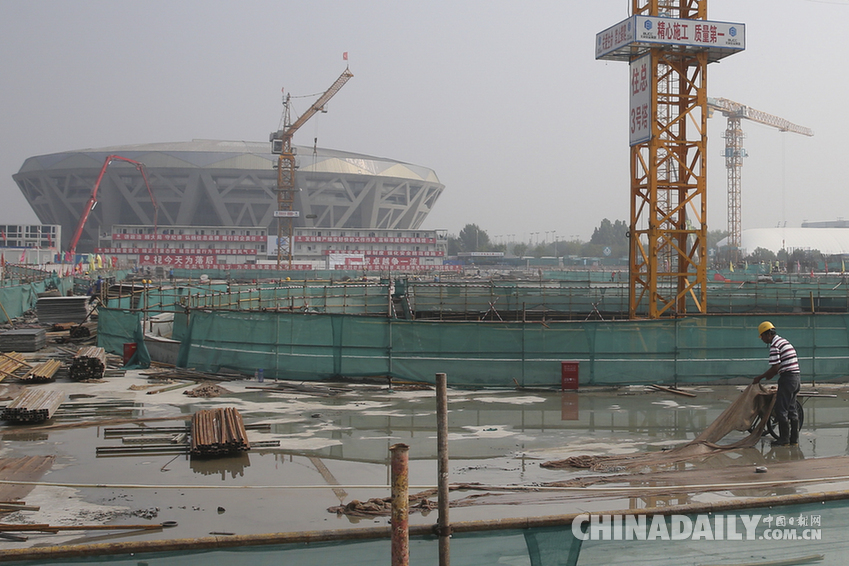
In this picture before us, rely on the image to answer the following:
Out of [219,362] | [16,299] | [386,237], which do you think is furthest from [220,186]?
[219,362]

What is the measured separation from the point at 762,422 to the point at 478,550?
6.04m

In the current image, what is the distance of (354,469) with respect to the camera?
948cm

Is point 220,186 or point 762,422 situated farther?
point 220,186

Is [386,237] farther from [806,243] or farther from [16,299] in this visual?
[806,243]

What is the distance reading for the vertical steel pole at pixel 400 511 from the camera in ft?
17.6

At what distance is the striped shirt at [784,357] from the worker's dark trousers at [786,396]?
10cm

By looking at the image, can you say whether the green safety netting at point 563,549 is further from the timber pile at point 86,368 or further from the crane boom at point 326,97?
the crane boom at point 326,97

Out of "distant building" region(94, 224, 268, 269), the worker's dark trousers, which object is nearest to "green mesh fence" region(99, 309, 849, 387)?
the worker's dark trousers

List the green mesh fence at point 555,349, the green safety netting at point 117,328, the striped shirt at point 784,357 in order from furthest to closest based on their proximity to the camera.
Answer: the green safety netting at point 117,328
the green mesh fence at point 555,349
the striped shirt at point 784,357

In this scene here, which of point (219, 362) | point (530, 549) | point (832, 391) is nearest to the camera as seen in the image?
point (530, 549)

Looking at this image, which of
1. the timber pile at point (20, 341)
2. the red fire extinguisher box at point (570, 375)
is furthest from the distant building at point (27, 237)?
the red fire extinguisher box at point (570, 375)

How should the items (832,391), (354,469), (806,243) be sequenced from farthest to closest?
(806,243) < (832,391) < (354,469)

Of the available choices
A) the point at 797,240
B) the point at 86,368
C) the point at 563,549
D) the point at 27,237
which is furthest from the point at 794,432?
the point at 797,240

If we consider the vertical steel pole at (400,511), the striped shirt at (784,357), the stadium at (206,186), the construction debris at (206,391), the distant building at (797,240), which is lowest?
the construction debris at (206,391)
